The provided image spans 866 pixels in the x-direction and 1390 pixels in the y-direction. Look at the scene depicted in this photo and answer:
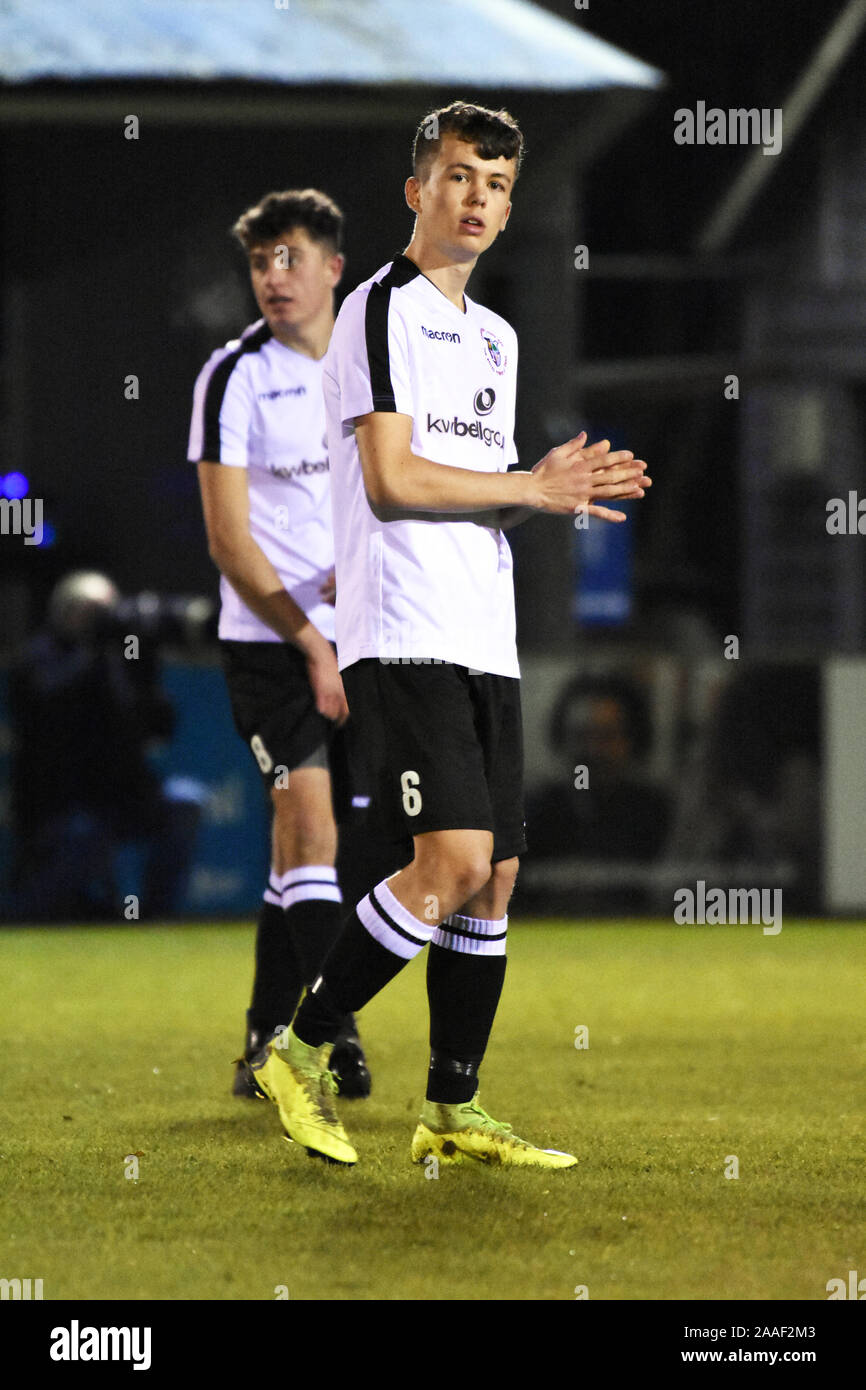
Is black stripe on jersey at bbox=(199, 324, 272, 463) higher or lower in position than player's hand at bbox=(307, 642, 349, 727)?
higher

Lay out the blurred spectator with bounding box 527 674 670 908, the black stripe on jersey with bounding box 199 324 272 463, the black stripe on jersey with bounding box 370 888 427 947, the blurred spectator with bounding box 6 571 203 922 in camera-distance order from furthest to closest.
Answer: the blurred spectator with bounding box 527 674 670 908 → the blurred spectator with bounding box 6 571 203 922 → the black stripe on jersey with bounding box 199 324 272 463 → the black stripe on jersey with bounding box 370 888 427 947

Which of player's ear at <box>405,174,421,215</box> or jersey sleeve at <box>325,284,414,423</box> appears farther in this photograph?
player's ear at <box>405,174,421,215</box>

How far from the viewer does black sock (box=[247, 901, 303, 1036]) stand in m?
6.16

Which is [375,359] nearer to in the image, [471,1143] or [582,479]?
[582,479]

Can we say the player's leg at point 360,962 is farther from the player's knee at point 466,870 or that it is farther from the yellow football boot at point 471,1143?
the yellow football boot at point 471,1143

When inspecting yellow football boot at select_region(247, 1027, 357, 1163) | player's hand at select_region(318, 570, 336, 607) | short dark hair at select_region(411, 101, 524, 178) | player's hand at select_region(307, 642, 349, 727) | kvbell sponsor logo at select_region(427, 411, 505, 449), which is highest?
short dark hair at select_region(411, 101, 524, 178)

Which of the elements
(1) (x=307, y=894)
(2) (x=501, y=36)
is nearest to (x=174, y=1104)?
(1) (x=307, y=894)

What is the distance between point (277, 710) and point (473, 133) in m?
1.92

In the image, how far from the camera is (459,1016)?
4.86m

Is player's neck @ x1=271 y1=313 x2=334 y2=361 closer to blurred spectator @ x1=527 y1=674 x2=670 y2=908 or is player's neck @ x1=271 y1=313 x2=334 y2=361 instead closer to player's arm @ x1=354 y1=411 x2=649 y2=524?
player's arm @ x1=354 y1=411 x2=649 y2=524

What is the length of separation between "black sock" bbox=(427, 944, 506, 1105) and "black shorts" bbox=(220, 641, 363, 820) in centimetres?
121

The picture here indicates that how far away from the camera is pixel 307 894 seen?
5.95m

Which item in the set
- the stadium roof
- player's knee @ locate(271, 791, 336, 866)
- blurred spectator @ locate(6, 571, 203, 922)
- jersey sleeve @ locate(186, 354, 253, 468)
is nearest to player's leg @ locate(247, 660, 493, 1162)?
player's knee @ locate(271, 791, 336, 866)

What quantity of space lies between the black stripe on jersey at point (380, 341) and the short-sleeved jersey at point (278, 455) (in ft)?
4.51
